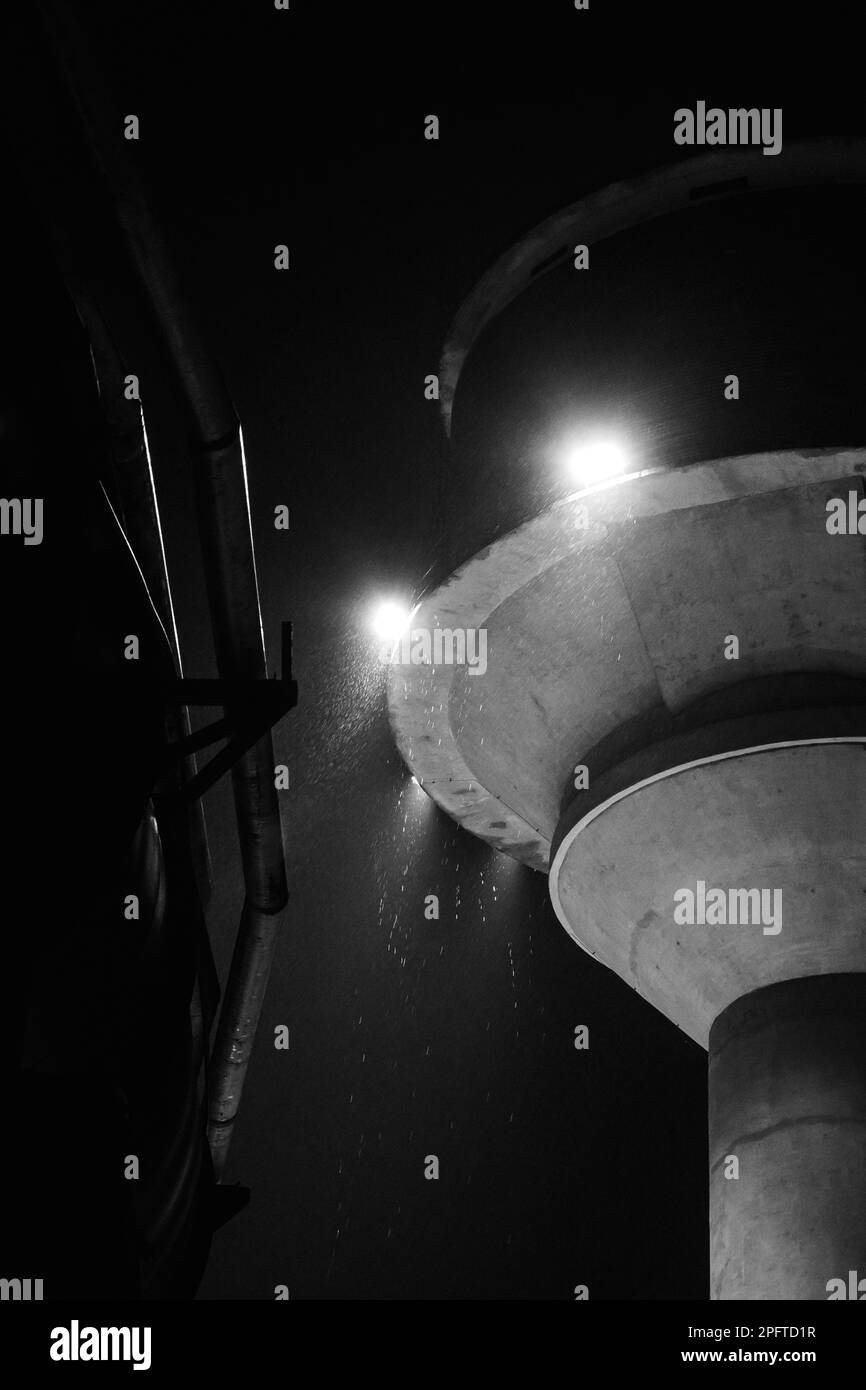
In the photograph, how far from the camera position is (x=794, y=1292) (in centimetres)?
679

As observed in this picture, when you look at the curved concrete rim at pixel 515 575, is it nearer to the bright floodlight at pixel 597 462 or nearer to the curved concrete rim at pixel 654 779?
the bright floodlight at pixel 597 462

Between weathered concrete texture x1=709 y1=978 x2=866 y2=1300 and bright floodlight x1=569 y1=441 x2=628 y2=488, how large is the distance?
2.72 m

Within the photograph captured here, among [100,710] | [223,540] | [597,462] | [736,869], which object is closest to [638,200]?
[597,462]

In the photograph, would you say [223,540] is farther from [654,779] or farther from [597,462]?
[654,779]

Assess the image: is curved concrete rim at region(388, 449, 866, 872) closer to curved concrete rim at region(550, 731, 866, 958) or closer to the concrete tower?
the concrete tower

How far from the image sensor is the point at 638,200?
8.79 metres

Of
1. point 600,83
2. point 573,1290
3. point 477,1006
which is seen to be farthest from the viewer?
point 573,1290

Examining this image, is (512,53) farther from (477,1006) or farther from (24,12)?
(477,1006)

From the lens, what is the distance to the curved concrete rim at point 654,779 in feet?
26.1

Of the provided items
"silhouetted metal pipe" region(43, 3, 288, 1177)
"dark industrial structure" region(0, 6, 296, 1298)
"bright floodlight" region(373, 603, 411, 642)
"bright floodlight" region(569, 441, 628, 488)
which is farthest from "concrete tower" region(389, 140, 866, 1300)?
"dark industrial structure" region(0, 6, 296, 1298)

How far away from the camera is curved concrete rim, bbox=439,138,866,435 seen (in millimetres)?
8547

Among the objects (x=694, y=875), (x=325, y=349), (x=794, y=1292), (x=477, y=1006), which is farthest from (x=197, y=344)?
(x=477, y=1006)

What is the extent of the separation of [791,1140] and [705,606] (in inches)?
117

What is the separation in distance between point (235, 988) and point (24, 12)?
5816mm
